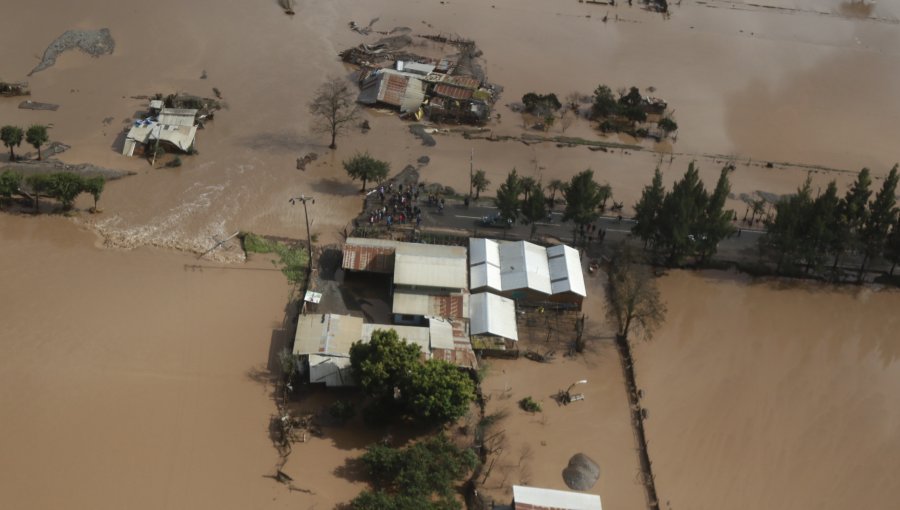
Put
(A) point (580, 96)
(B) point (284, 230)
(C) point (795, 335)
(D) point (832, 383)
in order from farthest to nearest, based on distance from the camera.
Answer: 1. (A) point (580, 96)
2. (B) point (284, 230)
3. (C) point (795, 335)
4. (D) point (832, 383)

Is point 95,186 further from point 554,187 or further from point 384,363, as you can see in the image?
point 554,187

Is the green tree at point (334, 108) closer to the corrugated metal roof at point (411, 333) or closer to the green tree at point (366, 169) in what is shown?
the green tree at point (366, 169)

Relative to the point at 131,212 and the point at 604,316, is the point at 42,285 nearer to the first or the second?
the point at 131,212

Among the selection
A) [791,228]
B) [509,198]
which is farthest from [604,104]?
[791,228]

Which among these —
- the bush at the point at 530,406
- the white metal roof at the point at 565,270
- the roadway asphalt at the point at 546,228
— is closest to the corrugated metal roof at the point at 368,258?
the roadway asphalt at the point at 546,228

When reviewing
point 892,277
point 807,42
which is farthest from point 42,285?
point 807,42

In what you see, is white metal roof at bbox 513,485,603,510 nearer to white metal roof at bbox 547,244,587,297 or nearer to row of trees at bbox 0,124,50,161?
white metal roof at bbox 547,244,587,297
